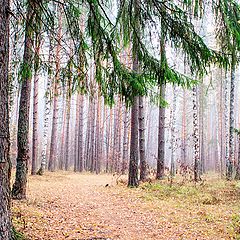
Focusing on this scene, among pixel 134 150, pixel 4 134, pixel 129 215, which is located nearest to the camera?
pixel 4 134

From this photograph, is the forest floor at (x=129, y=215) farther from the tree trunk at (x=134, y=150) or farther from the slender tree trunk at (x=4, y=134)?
the slender tree trunk at (x=4, y=134)

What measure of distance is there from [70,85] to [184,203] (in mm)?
5022

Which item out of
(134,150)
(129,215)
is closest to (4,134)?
(129,215)

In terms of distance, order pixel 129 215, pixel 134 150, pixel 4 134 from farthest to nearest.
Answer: pixel 134 150, pixel 129 215, pixel 4 134

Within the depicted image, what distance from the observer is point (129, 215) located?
280 inches

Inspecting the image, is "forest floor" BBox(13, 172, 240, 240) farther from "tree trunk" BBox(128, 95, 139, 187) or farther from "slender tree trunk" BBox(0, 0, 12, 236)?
"slender tree trunk" BBox(0, 0, 12, 236)

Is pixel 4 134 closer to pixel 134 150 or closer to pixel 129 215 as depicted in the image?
pixel 129 215

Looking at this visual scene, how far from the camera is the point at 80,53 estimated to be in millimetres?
5043

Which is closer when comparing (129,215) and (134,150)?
(129,215)

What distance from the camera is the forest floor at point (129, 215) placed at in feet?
18.1

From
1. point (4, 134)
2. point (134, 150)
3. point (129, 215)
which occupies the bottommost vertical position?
point (129, 215)

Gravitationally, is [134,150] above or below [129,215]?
above

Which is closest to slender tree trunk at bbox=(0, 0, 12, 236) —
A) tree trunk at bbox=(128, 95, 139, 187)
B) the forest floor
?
the forest floor

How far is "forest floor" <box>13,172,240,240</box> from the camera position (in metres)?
5.53
